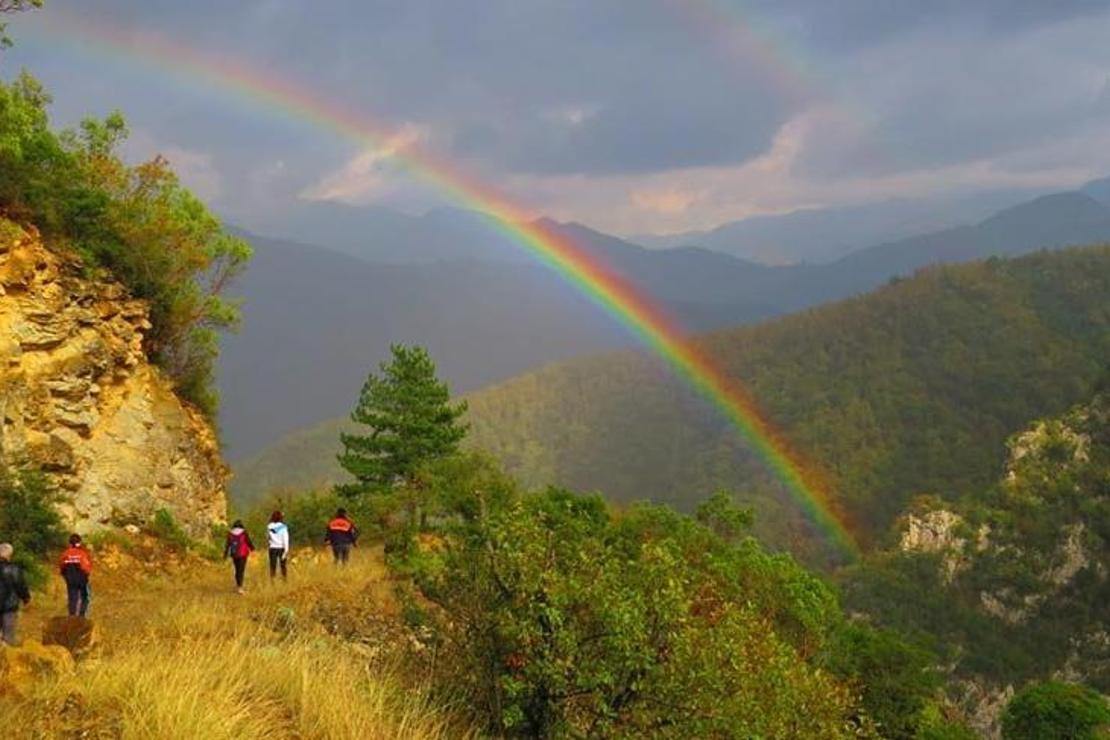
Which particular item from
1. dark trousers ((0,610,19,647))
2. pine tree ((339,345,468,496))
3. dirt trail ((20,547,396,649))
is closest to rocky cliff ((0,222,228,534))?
dirt trail ((20,547,396,649))

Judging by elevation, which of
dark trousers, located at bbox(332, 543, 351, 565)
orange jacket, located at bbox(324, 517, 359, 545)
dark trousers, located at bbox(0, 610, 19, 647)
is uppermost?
dark trousers, located at bbox(0, 610, 19, 647)

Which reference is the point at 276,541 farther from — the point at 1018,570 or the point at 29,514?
the point at 1018,570

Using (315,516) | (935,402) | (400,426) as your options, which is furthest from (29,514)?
(935,402)

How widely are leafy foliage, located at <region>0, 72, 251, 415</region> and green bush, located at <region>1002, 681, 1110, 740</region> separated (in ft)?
175

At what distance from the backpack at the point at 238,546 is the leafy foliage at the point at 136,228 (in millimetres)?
11136

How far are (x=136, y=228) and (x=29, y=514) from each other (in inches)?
435

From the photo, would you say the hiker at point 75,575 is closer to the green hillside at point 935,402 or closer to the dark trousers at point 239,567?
the dark trousers at point 239,567

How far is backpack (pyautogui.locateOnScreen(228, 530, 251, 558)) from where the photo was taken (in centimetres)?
1812

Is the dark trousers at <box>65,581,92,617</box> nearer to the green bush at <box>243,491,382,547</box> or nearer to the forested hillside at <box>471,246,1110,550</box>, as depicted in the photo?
the green bush at <box>243,491,382,547</box>

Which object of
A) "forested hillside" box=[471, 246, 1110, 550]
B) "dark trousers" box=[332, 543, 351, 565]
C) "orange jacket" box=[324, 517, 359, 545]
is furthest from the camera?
"forested hillside" box=[471, 246, 1110, 550]

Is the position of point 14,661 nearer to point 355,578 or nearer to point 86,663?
point 86,663

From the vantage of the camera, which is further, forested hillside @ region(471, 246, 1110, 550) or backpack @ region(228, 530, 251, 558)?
forested hillside @ region(471, 246, 1110, 550)

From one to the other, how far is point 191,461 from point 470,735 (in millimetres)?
24276

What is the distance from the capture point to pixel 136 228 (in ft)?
90.5
